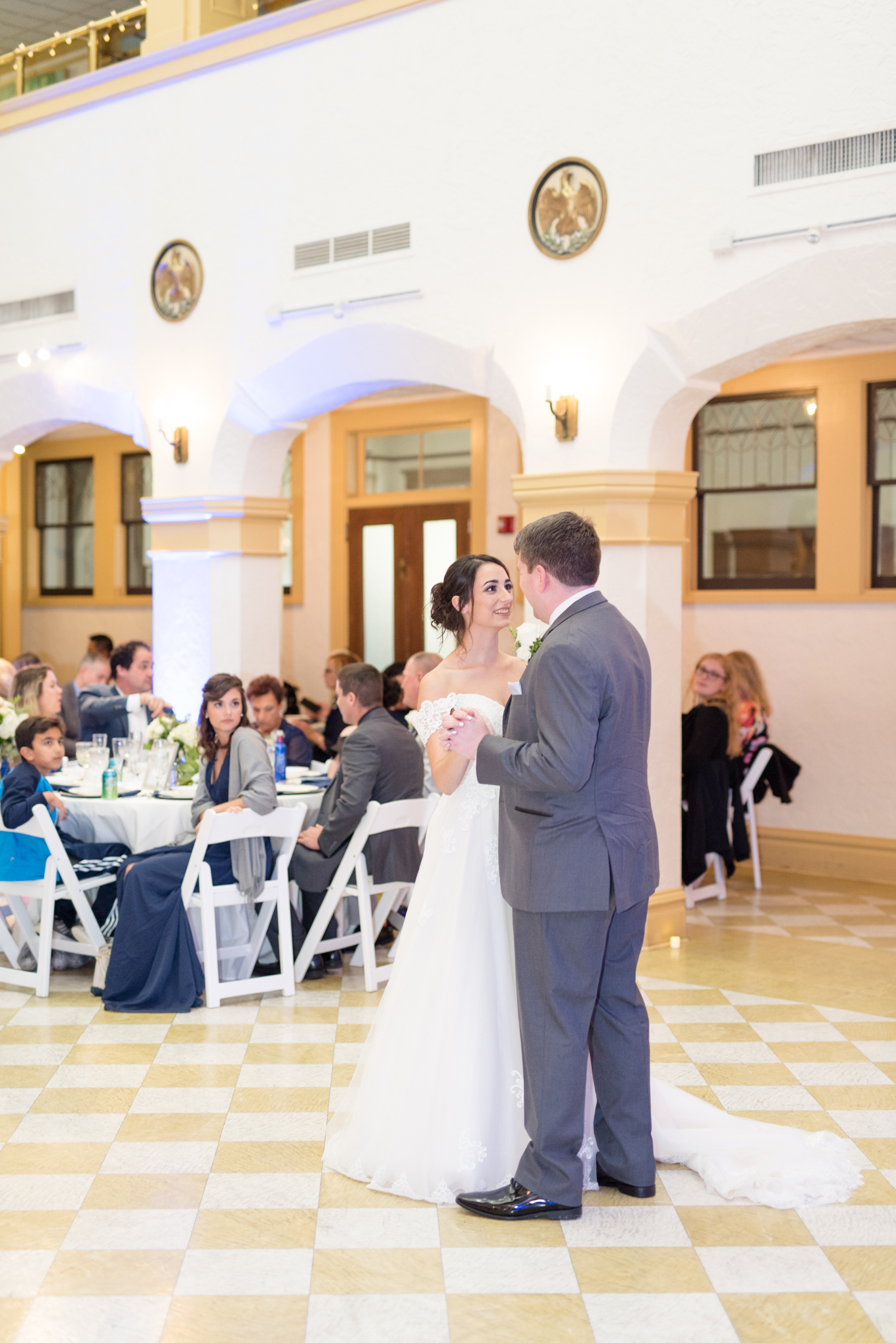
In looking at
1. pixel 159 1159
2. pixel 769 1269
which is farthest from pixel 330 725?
pixel 769 1269

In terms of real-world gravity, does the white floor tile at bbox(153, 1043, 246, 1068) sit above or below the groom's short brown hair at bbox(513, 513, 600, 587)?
below

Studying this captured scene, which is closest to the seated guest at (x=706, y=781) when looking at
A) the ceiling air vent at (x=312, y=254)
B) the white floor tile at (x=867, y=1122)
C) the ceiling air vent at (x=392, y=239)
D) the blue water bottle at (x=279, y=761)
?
the blue water bottle at (x=279, y=761)

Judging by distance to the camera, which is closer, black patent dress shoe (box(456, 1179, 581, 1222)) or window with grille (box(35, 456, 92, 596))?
black patent dress shoe (box(456, 1179, 581, 1222))

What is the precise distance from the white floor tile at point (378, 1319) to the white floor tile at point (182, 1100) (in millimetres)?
1283

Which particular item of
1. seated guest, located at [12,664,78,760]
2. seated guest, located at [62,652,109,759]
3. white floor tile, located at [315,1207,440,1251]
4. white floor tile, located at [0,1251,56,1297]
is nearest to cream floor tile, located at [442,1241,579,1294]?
white floor tile, located at [315,1207,440,1251]

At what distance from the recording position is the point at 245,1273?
3.13 m

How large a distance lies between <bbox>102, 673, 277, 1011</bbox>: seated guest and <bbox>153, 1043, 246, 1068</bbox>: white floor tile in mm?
448

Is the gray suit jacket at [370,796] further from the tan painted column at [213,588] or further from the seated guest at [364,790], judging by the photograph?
the tan painted column at [213,588]

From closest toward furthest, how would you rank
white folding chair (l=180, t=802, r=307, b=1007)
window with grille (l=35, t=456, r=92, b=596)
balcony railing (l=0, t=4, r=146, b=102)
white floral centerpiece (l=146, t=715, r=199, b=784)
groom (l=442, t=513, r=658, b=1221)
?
groom (l=442, t=513, r=658, b=1221) < white folding chair (l=180, t=802, r=307, b=1007) < white floral centerpiece (l=146, t=715, r=199, b=784) < balcony railing (l=0, t=4, r=146, b=102) < window with grille (l=35, t=456, r=92, b=596)

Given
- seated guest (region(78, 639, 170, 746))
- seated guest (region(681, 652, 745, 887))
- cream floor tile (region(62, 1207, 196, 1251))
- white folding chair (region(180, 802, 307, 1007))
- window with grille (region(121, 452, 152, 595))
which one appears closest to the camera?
cream floor tile (region(62, 1207, 196, 1251))

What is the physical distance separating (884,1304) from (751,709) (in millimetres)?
4885

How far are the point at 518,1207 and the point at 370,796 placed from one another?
243 cm

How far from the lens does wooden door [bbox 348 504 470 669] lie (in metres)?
10.2

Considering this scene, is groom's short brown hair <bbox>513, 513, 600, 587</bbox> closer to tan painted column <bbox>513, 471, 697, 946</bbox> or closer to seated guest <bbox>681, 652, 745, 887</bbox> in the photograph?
tan painted column <bbox>513, 471, 697, 946</bbox>
